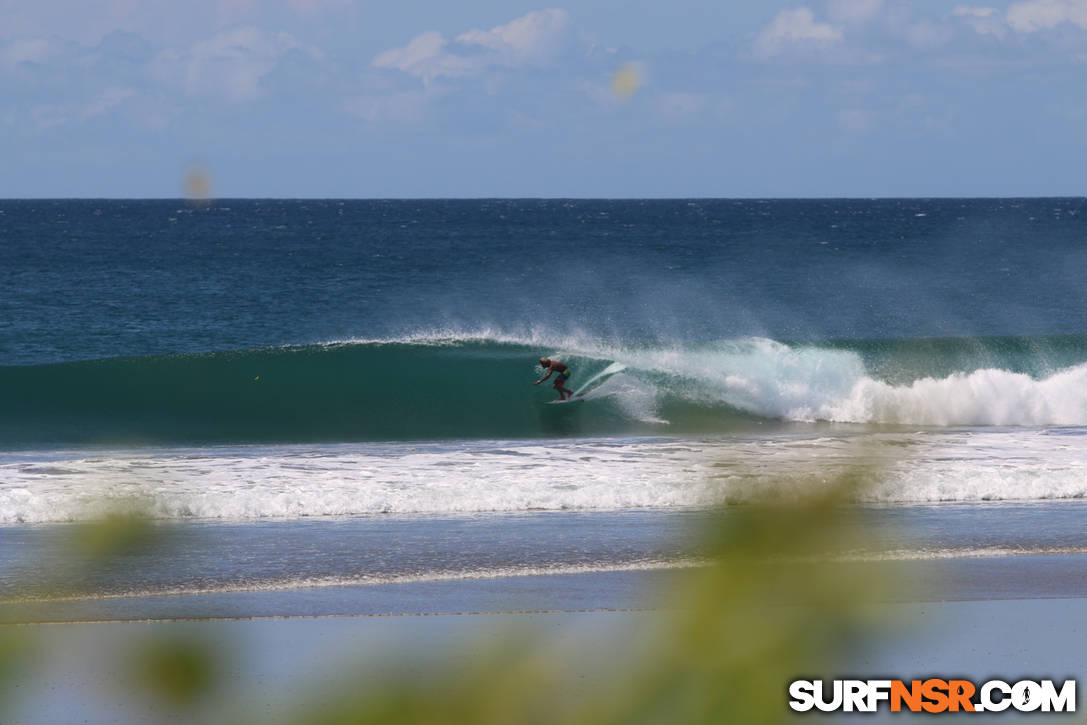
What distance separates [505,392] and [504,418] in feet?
5.89

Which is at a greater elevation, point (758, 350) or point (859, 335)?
point (859, 335)

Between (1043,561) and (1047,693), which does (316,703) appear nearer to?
(1047,693)

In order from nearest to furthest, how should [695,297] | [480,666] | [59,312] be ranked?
[480,666], [59,312], [695,297]

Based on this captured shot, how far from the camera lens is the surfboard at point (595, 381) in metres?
22.5

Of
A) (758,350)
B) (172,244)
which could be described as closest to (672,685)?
(758,350)

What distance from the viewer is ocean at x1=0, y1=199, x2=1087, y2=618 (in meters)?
7.66

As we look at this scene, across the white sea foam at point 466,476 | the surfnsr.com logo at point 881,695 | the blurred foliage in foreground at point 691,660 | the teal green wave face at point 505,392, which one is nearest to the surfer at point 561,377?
the teal green wave face at point 505,392

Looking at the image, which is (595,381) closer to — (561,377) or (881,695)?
(561,377)

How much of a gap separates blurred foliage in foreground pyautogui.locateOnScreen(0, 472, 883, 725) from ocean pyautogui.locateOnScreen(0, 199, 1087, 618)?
79mm

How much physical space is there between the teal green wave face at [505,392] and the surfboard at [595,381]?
0.07 metres

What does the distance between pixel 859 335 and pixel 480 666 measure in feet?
121

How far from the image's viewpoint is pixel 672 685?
1.01 metres

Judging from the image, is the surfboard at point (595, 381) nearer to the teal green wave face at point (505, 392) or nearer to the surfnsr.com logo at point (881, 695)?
the teal green wave face at point (505, 392)

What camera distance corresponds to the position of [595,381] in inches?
914
